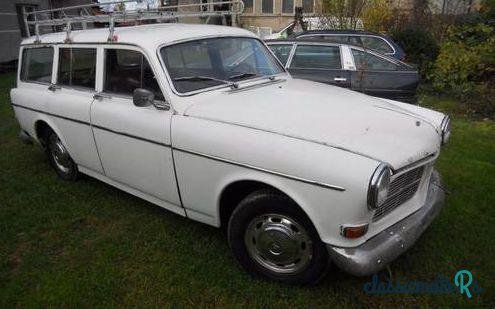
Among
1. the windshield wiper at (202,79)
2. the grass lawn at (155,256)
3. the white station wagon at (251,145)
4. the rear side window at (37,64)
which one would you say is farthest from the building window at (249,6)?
the windshield wiper at (202,79)

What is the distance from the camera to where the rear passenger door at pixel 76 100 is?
4305mm

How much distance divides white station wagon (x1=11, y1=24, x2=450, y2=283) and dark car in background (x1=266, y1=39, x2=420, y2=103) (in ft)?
10.5

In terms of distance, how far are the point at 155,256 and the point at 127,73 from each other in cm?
166

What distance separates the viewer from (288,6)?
2670cm

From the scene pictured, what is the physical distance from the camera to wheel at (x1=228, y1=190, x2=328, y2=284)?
2949 millimetres

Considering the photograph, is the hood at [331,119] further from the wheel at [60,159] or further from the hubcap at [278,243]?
the wheel at [60,159]

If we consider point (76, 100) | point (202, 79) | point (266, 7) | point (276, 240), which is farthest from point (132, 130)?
point (266, 7)

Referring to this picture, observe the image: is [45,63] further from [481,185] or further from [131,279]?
[481,185]

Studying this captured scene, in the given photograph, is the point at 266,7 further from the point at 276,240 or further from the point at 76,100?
the point at 276,240

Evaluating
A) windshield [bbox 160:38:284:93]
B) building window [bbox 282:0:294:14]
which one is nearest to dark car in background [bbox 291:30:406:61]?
windshield [bbox 160:38:284:93]

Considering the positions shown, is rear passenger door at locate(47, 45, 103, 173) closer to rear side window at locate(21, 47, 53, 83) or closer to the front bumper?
rear side window at locate(21, 47, 53, 83)

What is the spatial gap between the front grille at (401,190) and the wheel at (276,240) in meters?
0.47

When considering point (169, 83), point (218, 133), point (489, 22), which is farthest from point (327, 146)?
point (489, 22)

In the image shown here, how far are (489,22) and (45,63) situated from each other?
11814mm
